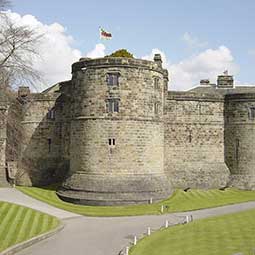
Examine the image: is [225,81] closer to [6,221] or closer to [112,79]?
[112,79]

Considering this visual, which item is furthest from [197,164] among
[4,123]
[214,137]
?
[4,123]

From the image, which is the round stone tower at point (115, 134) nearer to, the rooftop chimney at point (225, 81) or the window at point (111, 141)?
the window at point (111, 141)

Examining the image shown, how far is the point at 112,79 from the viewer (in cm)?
3612

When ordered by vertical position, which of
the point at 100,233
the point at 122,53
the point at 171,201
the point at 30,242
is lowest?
the point at 100,233

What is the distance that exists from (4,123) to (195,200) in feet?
61.3

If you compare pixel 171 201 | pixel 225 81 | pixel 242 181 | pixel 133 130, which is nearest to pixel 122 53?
pixel 225 81

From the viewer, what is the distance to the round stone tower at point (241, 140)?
1700 inches

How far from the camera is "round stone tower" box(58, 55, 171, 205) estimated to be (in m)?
35.4

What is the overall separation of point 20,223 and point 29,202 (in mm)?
7399

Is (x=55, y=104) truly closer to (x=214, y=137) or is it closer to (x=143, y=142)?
(x=143, y=142)

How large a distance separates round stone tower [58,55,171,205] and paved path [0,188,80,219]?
2639 mm

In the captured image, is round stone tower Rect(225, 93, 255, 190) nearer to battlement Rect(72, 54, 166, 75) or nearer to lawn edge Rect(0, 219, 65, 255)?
battlement Rect(72, 54, 166, 75)

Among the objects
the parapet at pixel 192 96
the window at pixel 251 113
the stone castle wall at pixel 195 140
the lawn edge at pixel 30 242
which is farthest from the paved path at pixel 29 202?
the window at pixel 251 113

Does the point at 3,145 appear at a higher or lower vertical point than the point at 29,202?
higher
